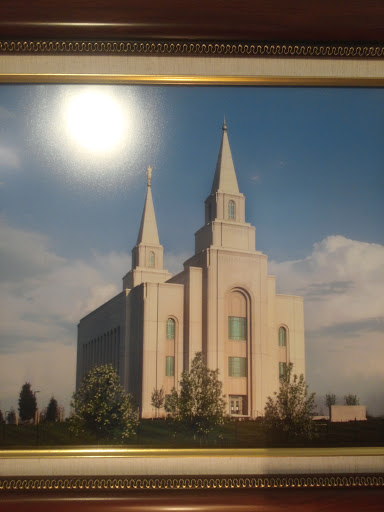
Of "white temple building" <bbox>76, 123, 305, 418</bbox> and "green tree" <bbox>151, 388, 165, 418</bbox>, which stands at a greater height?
"white temple building" <bbox>76, 123, 305, 418</bbox>

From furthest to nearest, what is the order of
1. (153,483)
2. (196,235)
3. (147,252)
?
1. (196,235)
2. (147,252)
3. (153,483)

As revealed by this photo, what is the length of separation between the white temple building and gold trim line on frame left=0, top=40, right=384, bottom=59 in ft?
1.26

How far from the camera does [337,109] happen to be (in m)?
2.41

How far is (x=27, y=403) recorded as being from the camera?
7.13ft

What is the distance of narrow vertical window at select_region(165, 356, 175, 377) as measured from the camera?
7.34ft

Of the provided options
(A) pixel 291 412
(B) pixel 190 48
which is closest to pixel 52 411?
(A) pixel 291 412

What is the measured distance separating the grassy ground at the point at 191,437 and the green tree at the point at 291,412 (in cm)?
4

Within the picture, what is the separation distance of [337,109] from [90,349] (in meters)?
1.57

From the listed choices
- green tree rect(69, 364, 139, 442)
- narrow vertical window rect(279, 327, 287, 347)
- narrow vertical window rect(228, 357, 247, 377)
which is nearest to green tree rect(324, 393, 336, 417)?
narrow vertical window rect(279, 327, 287, 347)

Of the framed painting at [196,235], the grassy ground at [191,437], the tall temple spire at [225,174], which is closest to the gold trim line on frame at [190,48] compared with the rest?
the framed painting at [196,235]

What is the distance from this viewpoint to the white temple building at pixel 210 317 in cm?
224

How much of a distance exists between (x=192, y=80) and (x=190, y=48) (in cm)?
14

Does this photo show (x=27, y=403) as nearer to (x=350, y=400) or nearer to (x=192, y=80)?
(x=350, y=400)

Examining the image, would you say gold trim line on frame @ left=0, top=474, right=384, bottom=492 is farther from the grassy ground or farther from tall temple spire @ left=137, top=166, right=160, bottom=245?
tall temple spire @ left=137, top=166, right=160, bottom=245
